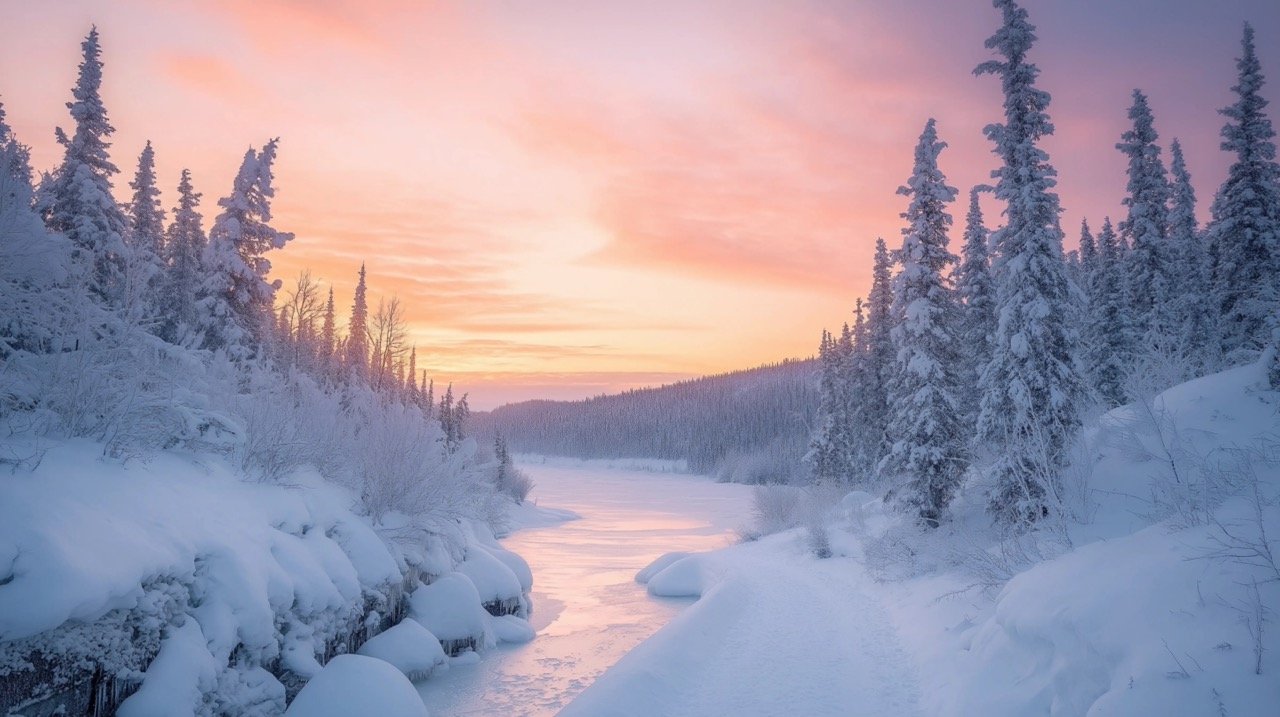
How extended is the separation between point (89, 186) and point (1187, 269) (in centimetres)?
4212

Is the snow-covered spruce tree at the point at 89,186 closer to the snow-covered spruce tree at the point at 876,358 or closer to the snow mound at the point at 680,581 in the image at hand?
the snow mound at the point at 680,581

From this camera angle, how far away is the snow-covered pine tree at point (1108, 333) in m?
28.1

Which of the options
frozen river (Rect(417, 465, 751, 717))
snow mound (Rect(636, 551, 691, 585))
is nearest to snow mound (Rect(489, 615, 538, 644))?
frozen river (Rect(417, 465, 751, 717))

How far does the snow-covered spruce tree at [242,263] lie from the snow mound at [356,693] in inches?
575

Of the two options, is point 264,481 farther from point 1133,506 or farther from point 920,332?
point 920,332

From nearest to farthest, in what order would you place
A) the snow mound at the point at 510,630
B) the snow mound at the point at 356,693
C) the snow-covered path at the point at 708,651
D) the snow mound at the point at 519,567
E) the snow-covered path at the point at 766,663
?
the snow mound at the point at 356,693 < the snow-covered path at the point at 766,663 < the snow-covered path at the point at 708,651 < the snow mound at the point at 510,630 < the snow mound at the point at 519,567

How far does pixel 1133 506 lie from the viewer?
34.5 ft

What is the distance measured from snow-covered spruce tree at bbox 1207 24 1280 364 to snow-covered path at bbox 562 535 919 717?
18.6 meters

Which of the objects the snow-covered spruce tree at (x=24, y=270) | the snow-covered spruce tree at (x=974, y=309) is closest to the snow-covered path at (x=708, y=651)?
the snow-covered spruce tree at (x=24, y=270)

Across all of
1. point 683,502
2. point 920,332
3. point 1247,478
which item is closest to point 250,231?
point 920,332

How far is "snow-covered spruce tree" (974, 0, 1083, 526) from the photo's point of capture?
50.6 feet

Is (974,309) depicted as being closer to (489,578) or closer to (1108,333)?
(1108,333)

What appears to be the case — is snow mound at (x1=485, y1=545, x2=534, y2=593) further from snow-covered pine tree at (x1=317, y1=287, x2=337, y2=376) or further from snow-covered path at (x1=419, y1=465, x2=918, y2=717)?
snow-covered pine tree at (x1=317, y1=287, x2=337, y2=376)

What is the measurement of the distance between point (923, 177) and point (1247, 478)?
14.9 m
